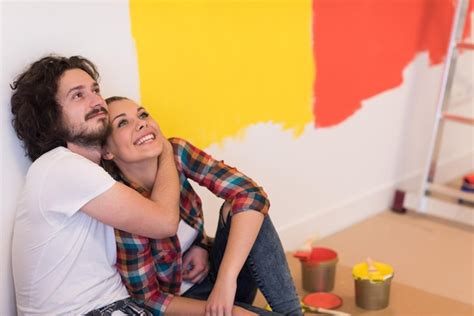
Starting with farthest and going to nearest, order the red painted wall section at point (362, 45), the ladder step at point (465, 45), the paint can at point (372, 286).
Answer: the ladder step at point (465, 45), the red painted wall section at point (362, 45), the paint can at point (372, 286)

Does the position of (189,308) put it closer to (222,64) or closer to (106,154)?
(106,154)

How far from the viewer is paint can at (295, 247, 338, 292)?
2.11 meters

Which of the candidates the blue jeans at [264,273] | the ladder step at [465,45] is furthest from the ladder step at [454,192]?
the blue jeans at [264,273]

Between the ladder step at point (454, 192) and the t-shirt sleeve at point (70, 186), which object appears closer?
the t-shirt sleeve at point (70, 186)

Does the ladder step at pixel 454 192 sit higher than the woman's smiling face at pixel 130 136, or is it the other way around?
the woman's smiling face at pixel 130 136

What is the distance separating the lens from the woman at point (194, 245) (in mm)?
1550

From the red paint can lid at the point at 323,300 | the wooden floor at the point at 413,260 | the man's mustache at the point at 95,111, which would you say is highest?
the man's mustache at the point at 95,111

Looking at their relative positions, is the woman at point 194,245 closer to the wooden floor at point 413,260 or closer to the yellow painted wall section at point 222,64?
the yellow painted wall section at point 222,64

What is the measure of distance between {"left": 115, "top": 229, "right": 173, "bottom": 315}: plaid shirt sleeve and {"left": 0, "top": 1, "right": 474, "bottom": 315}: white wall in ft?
0.92

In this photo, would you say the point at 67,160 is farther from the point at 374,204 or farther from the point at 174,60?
the point at 374,204

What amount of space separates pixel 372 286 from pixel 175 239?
703 mm

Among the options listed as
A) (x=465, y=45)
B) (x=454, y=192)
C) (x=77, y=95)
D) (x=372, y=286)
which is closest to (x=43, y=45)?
(x=77, y=95)

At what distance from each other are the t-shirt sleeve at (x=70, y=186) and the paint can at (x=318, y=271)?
902 millimetres

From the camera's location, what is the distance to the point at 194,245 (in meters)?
1.73
